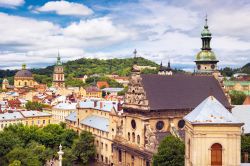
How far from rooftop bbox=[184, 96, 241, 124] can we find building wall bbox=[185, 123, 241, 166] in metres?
0.41

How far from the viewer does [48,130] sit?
3342 inches

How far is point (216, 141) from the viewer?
32969mm

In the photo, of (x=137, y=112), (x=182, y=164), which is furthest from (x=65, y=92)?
(x=182, y=164)

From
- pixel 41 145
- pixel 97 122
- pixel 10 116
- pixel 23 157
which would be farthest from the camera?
pixel 10 116

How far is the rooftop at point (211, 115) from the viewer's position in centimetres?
3284

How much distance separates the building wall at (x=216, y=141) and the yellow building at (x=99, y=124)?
46.7 metres

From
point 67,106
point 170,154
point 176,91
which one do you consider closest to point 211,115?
point 170,154

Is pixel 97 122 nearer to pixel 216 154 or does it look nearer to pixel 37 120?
pixel 37 120

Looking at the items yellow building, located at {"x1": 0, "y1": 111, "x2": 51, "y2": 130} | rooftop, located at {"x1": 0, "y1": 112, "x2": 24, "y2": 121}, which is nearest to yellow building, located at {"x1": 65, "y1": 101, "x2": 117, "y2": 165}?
yellow building, located at {"x1": 0, "y1": 111, "x2": 51, "y2": 130}

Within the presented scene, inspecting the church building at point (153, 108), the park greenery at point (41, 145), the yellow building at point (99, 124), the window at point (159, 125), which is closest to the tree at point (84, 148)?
the park greenery at point (41, 145)

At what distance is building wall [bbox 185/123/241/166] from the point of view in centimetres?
3278

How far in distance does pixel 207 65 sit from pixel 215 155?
64.3m

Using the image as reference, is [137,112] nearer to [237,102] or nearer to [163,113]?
[163,113]

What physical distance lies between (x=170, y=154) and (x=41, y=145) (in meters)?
30.1
